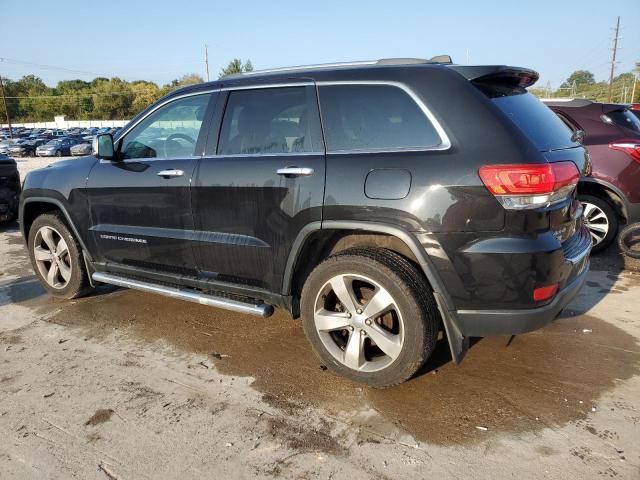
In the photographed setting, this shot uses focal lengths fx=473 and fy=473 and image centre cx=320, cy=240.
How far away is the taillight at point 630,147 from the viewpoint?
201 inches

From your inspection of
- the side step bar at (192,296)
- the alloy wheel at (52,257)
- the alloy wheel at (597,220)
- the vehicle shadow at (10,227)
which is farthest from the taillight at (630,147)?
the vehicle shadow at (10,227)

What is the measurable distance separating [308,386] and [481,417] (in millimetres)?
1033

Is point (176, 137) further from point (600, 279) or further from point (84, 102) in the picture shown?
point (84, 102)

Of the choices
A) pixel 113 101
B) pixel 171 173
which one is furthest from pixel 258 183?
pixel 113 101

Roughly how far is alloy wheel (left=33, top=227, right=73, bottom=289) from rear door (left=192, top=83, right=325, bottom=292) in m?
1.81

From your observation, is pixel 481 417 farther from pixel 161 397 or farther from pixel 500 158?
pixel 161 397

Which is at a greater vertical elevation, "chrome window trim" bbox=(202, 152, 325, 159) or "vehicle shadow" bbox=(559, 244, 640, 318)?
"chrome window trim" bbox=(202, 152, 325, 159)

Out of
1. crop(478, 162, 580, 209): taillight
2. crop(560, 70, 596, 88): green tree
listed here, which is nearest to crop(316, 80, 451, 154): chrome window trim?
crop(478, 162, 580, 209): taillight

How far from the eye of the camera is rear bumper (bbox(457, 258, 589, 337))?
252cm

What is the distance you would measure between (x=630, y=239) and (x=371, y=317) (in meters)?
3.94

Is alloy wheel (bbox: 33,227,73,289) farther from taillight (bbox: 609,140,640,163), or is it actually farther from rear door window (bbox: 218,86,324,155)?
taillight (bbox: 609,140,640,163)

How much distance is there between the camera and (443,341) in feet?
11.6

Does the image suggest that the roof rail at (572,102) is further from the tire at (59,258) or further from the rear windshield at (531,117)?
the tire at (59,258)

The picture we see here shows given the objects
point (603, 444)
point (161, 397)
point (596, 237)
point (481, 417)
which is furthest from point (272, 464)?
point (596, 237)
